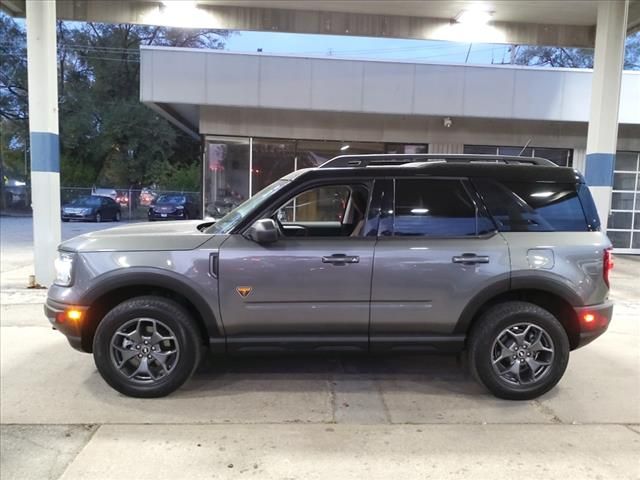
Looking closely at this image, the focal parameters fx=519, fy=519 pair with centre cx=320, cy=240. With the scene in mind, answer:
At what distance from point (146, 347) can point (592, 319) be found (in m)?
3.69

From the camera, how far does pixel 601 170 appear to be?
28.1ft

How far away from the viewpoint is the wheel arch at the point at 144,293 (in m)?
4.12

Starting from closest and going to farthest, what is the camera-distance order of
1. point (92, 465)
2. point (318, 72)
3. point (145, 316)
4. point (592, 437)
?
point (92, 465)
point (592, 437)
point (145, 316)
point (318, 72)

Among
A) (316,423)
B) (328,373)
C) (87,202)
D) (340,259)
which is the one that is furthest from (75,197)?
(316,423)

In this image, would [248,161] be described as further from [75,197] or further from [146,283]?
[75,197]

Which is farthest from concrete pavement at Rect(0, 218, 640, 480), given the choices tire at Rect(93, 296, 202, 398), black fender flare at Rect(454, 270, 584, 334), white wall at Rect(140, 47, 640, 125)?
white wall at Rect(140, 47, 640, 125)

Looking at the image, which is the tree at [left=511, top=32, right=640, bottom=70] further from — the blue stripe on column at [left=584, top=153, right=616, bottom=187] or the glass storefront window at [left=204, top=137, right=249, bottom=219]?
the blue stripe on column at [left=584, top=153, right=616, bottom=187]

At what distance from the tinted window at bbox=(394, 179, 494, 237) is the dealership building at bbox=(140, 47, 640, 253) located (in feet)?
22.9

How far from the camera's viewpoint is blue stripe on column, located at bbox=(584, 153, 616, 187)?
852 centimetres

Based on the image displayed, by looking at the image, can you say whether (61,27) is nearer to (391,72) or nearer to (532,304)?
(391,72)

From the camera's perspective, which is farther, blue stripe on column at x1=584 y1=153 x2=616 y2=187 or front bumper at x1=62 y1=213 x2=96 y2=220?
front bumper at x1=62 y1=213 x2=96 y2=220

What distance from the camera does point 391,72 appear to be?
12141 mm

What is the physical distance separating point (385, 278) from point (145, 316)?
6.37 ft

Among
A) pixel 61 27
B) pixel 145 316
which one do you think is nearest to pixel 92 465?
pixel 145 316
